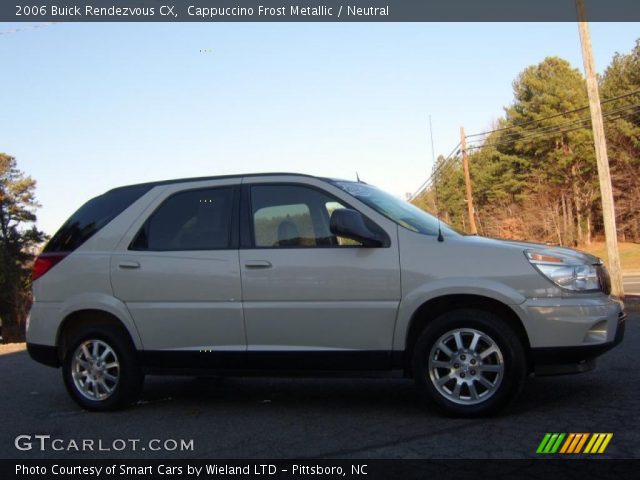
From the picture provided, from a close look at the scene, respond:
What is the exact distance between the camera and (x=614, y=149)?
48969 millimetres

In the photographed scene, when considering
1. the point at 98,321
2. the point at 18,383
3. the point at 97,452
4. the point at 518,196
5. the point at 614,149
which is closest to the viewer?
the point at 97,452

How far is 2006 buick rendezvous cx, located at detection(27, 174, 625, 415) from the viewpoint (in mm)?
4699

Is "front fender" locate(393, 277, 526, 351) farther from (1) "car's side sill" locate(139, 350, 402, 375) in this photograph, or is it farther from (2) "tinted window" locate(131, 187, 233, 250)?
(2) "tinted window" locate(131, 187, 233, 250)

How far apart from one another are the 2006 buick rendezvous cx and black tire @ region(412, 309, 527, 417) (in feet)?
0.03

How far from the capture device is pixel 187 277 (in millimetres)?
5375

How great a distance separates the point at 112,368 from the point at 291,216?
6.77ft

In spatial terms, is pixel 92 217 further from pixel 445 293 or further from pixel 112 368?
pixel 445 293

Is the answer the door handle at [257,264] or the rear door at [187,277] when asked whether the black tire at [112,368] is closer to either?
the rear door at [187,277]

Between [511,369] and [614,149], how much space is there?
49.5 meters

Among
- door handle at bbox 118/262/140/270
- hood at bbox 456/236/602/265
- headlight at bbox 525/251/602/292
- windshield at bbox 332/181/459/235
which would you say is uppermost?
windshield at bbox 332/181/459/235

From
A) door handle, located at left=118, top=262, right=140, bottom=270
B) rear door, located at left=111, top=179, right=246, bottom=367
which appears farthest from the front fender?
door handle, located at left=118, top=262, right=140, bottom=270

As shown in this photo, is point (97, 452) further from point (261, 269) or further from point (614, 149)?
point (614, 149)

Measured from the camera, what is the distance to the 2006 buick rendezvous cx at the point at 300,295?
4699 millimetres
